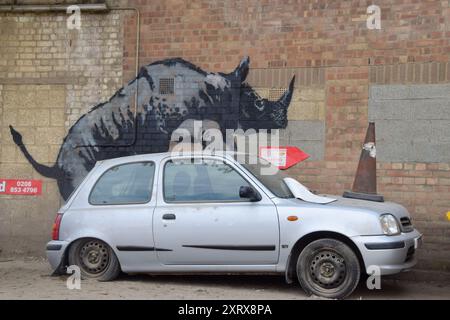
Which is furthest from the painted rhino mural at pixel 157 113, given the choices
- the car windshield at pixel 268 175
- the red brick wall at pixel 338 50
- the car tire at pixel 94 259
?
the car tire at pixel 94 259

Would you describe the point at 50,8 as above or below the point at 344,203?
above

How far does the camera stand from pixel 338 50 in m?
9.31

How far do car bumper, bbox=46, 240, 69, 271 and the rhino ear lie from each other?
153 inches

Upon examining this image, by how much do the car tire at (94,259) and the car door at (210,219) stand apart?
0.68m

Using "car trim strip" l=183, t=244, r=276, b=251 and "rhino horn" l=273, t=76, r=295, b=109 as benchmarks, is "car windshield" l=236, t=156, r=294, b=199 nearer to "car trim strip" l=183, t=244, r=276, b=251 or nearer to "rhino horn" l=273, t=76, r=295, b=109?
"car trim strip" l=183, t=244, r=276, b=251

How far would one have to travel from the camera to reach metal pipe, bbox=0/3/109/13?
10102mm

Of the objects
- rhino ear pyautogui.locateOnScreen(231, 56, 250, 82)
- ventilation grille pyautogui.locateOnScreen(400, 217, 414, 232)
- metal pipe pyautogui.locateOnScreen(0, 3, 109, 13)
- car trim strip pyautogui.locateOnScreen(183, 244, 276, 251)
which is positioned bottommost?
car trim strip pyautogui.locateOnScreen(183, 244, 276, 251)

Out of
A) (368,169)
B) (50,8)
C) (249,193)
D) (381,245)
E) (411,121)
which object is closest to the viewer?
(381,245)

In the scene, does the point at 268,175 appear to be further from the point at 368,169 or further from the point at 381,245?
the point at 368,169

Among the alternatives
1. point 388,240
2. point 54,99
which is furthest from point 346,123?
point 54,99

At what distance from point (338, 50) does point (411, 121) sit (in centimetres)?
152

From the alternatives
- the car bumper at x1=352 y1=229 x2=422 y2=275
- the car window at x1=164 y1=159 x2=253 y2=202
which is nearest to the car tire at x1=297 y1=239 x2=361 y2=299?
the car bumper at x1=352 y1=229 x2=422 y2=275

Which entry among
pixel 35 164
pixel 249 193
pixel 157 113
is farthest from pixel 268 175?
pixel 35 164

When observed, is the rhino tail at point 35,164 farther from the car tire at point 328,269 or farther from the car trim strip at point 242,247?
the car tire at point 328,269
